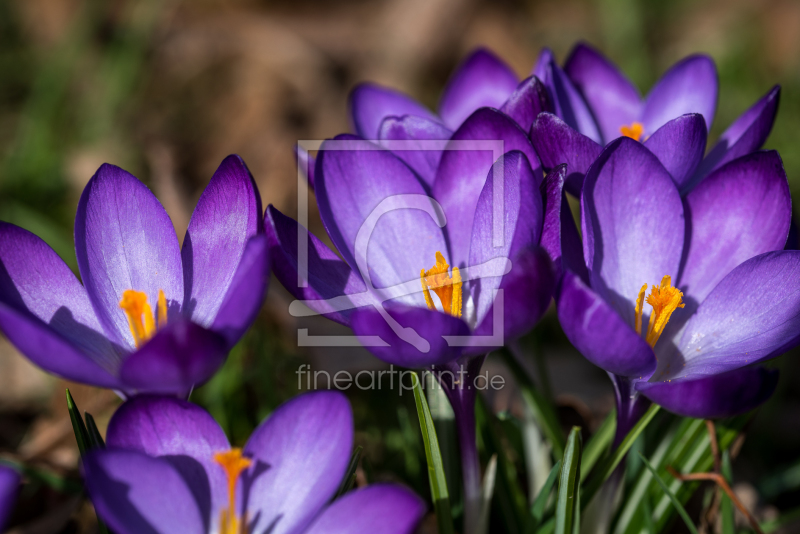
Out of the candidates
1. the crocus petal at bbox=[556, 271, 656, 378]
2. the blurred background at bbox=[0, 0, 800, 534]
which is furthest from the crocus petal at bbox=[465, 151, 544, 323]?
the blurred background at bbox=[0, 0, 800, 534]

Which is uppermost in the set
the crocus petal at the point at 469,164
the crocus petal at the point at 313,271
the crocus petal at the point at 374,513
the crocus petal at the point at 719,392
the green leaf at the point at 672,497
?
the crocus petal at the point at 469,164

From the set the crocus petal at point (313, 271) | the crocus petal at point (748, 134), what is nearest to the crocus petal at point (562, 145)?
the crocus petal at point (748, 134)

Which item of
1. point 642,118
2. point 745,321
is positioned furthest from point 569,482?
point 642,118

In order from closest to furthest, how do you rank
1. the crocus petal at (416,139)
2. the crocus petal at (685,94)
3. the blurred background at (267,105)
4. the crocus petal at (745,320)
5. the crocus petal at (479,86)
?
the crocus petal at (745,320) < the crocus petal at (416,139) < the crocus petal at (685,94) < the crocus petal at (479,86) < the blurred background at (267,105)

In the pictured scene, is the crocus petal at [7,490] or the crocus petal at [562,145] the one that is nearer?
the crocus petal at [7,490]

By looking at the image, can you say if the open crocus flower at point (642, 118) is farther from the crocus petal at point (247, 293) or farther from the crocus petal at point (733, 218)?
the crocus petal at point (247, 293)

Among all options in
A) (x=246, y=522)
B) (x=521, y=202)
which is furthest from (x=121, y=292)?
(x=521, y=202)

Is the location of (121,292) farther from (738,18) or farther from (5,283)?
(738,18)

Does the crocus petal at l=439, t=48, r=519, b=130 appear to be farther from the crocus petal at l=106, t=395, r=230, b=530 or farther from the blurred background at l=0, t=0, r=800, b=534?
the crocus petal at l=106, t=395, r=230, b=530
